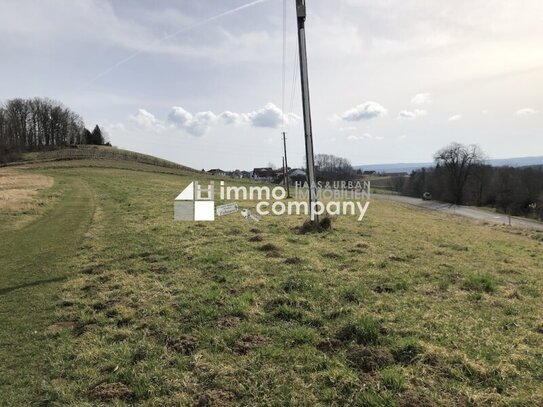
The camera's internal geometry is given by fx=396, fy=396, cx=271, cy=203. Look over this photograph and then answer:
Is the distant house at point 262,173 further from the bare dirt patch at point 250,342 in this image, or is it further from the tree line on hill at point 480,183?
the bare dirt patch at point 250,342

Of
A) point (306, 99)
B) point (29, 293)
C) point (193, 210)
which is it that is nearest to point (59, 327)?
point (29, 293)

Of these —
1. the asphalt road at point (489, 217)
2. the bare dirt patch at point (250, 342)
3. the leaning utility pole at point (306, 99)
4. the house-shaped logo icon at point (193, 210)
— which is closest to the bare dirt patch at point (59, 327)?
the bare dirt patch at point (250, 342)

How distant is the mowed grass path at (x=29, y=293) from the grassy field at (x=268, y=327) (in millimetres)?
34

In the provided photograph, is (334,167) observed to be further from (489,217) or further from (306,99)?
(306,99)

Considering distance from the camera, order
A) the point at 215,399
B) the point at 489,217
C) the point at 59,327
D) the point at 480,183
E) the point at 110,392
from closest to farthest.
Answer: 1. the point at 215,399
2. the point at 110,392
3. the point at 59,327
4. the point at 489,217
5. the point at 480,183

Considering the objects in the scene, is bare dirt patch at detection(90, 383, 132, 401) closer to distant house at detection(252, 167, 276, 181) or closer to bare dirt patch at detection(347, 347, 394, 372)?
bare dirt patch at detection(347, 347, 394, 372)

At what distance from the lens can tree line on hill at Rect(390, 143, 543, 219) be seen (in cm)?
7588

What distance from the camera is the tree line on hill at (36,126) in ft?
324

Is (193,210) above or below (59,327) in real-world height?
above

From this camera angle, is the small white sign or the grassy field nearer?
the grassy field

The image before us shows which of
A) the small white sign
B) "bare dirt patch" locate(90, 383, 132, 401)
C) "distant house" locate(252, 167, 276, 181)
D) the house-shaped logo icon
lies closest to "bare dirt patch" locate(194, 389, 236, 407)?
"bare dirt patch" locate(90, 383, 132, 401)

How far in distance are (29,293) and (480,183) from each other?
98108 mm

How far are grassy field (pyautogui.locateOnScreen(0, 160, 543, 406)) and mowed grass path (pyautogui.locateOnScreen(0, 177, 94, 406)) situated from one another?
3cm

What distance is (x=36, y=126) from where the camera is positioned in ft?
341
